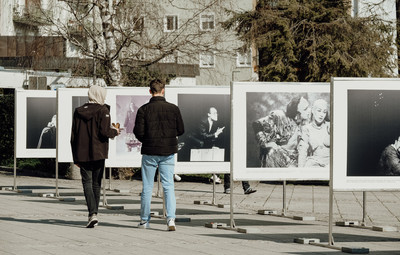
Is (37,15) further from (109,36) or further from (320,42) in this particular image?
(320,42)

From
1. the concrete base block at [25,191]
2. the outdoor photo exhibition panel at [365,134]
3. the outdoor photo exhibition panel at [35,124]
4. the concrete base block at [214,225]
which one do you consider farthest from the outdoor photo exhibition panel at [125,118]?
the outdoor photo exhibition panel at [365,134]

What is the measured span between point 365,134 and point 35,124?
981cm

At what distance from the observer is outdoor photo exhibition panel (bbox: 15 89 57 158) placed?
19.1 metres

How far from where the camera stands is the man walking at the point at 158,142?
478 inches

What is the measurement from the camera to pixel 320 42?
3478 cm

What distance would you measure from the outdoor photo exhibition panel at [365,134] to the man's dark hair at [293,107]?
96.4 inches

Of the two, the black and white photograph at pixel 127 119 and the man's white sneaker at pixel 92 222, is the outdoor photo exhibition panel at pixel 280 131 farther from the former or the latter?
the black and white photograph at pixel 127 119

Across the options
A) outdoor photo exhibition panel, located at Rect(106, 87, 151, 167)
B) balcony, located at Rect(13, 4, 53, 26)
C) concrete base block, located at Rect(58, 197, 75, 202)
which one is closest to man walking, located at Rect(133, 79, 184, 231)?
outdoor photo exhibition panel, located at Rect(106, 87, 151, 167)

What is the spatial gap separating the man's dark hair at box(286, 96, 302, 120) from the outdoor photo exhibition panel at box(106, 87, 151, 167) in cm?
391

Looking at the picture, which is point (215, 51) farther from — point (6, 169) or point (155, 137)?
point (155, 137)

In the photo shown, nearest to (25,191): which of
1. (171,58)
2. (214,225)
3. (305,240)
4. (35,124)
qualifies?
(35,124)

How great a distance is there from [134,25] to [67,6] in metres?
1.85

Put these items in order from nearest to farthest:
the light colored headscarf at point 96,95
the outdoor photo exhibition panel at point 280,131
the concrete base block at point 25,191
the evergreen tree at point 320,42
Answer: the outdoor photo exhibition panel at point 280,131, the light colored headscarf at point 96,95, the concrete base block at point 25,191, the evergreen tree at point 320,42

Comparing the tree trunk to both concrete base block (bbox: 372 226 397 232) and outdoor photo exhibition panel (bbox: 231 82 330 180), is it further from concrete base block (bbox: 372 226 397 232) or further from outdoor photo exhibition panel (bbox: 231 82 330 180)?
concrete base block (bbox: 372 226 397 232)
